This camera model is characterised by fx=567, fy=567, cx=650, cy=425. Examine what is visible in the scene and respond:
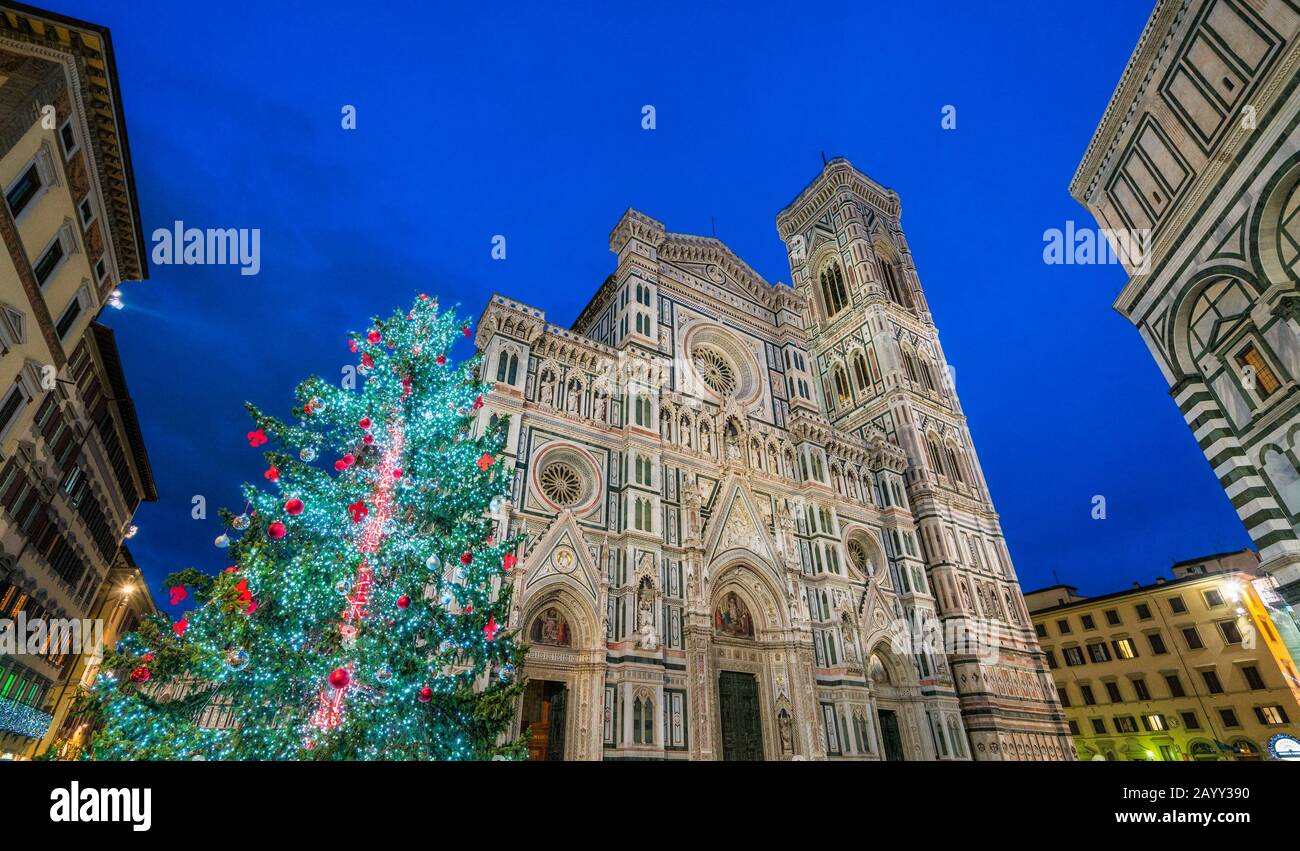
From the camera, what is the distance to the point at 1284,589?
10633mm

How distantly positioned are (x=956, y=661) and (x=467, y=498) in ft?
83.5

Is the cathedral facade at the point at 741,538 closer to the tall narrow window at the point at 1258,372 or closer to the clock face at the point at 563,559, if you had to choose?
the clock face at the point at 563,559

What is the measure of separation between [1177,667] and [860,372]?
26.5 meters

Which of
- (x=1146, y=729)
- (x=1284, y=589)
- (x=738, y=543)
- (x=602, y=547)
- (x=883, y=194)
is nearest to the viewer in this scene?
(x=1284, y=589)

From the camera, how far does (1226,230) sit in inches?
→ 445

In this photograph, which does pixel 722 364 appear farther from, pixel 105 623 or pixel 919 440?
pixel 105 623

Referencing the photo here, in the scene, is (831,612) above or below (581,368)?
below

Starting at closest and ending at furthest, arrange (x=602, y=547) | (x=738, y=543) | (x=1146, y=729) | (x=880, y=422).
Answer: (x=602, y=547) → (x=738, y=543) → (x=880, y=422) → (x=1146, y=729)

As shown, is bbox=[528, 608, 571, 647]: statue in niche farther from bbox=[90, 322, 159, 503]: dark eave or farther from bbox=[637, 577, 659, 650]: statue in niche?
bbox=[90, 322, 159, 503]: dark eave

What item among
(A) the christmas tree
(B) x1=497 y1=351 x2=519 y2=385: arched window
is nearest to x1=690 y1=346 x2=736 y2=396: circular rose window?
(B) x1=497 y1=351 x2=519 y2=385: arched window

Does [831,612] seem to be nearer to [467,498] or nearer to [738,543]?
[738,543]

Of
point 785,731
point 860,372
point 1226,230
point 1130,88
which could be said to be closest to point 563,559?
point 785,731

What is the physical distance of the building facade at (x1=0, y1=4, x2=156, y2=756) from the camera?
11805mm
